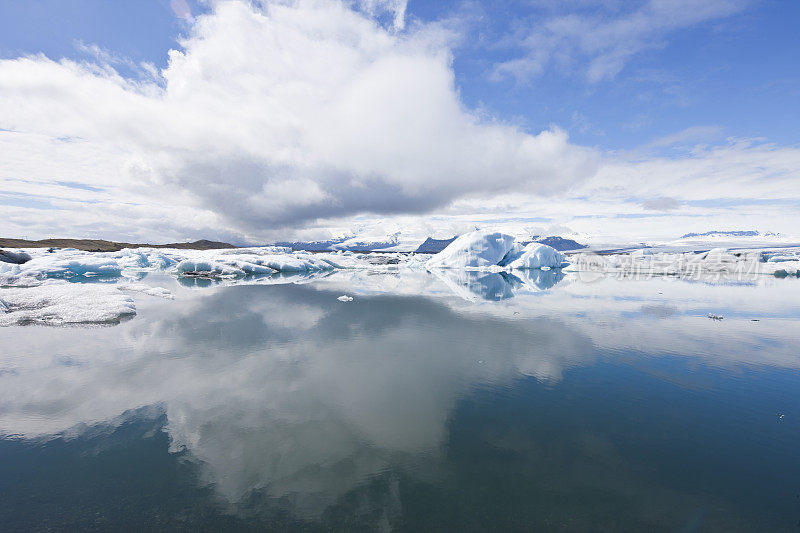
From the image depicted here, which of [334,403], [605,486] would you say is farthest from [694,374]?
[334,403]

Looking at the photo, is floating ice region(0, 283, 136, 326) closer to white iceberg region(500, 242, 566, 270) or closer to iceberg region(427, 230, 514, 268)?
iceberg region(427, 230, 514, 268)

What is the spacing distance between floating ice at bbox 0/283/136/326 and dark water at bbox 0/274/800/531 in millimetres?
1189

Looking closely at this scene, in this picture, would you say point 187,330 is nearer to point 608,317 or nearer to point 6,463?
point 6,463

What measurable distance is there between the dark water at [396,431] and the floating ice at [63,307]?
1.19 meters

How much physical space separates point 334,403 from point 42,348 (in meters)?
8.20

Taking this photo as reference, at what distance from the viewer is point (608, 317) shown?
13.6m

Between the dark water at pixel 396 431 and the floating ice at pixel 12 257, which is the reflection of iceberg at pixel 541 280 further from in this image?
the floating ice at pixel 12 257

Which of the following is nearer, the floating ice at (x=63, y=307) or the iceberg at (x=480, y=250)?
the floating ice at (x=63, y=307)

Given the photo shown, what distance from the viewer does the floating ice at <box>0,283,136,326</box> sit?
11239 millimetres

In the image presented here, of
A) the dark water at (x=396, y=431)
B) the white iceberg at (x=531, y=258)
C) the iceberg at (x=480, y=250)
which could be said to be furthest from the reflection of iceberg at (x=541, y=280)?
the dark water at (x=396, y=431)

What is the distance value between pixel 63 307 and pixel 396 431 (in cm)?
1409

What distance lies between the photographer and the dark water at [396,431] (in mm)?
3611

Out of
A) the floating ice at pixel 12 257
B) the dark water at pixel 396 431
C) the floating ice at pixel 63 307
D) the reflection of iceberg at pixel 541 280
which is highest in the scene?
the floating ice at pixel 12 257

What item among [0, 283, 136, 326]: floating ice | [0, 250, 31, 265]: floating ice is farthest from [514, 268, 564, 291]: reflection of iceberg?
[0, 250, 31, 265]: floating ice
